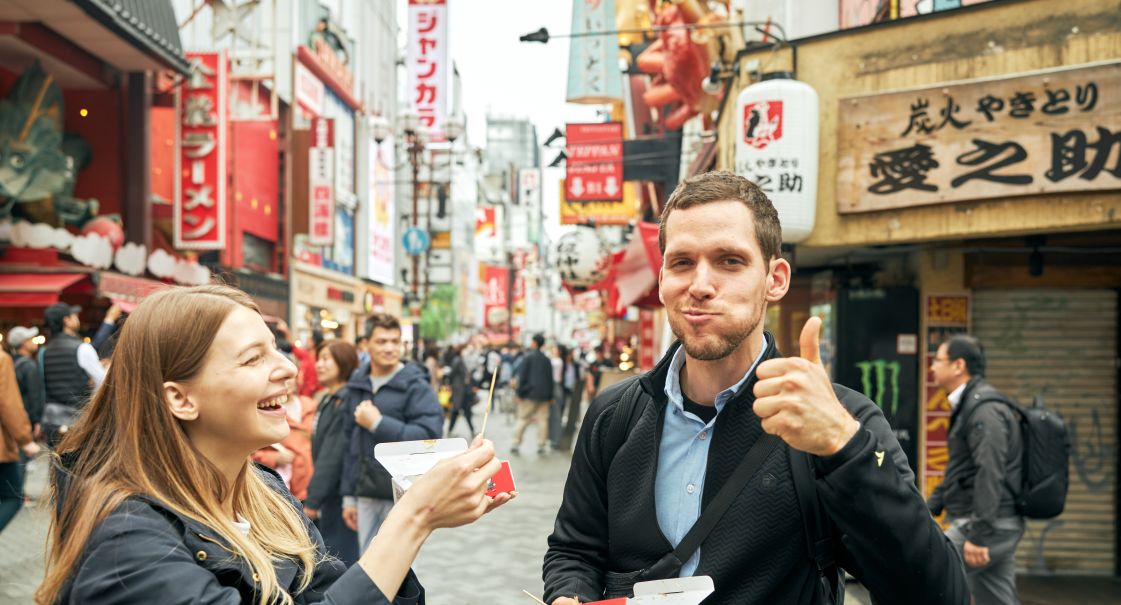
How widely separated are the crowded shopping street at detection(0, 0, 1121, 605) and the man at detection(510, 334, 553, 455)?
66 mm

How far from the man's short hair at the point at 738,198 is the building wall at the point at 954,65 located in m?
5.44

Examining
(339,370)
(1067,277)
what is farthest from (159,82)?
(1067,277)

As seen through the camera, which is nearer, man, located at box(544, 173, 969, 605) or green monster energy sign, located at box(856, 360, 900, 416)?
man, located at box(544, 173, 969, 605)

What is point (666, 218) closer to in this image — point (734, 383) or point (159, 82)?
point (734, 383)

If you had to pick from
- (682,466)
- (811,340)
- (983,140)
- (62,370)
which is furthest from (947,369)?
(62,370)

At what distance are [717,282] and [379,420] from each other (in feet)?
13.0

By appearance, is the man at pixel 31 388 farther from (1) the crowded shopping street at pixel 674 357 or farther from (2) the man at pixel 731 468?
(2) the man at pixel 731 468

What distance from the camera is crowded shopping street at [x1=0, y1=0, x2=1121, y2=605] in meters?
2.03

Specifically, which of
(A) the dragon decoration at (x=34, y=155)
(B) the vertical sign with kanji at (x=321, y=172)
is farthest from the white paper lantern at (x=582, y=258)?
(B) the vertical sign with kanji at (x=321, y=172)

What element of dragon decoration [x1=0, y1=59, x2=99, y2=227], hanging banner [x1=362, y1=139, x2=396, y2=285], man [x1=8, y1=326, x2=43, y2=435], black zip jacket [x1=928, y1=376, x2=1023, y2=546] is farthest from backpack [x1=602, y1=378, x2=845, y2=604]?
hanging banner [x1=362, y1=139, x2=396, y2=285]

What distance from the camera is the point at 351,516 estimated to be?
6.25m

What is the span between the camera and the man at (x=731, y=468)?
197 cm

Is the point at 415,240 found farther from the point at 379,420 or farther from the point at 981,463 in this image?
the point at 981,463

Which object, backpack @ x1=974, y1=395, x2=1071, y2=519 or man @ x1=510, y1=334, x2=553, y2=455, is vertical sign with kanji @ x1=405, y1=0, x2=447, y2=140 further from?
backpack @ x1=974, y1=395, x2=1071, y2=519
